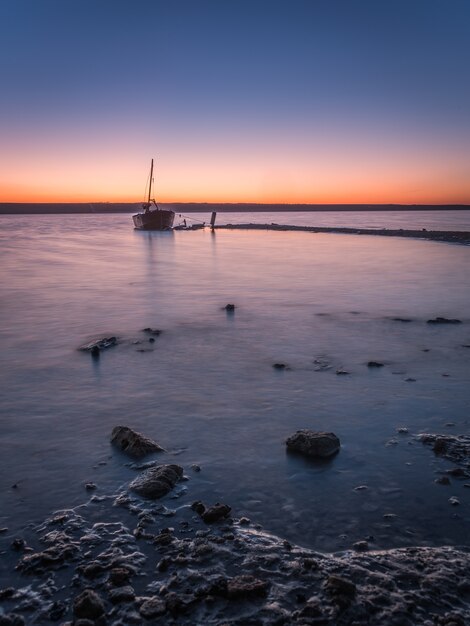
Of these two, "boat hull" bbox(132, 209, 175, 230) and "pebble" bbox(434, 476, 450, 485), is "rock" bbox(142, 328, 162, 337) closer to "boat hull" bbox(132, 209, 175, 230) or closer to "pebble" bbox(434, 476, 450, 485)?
"pebble" bbox(434, 476, 450, 485)

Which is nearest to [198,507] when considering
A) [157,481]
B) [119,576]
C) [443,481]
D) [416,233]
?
[157,481]

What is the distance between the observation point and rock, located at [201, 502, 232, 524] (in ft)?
13.1

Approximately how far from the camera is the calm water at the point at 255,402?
4.27 metres

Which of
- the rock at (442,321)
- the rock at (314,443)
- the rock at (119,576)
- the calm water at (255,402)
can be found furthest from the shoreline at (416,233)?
the rock at (119,576)

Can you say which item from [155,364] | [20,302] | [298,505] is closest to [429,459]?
[298,505]

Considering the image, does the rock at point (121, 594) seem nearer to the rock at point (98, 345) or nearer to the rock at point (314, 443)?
the rock at point (314, 443)

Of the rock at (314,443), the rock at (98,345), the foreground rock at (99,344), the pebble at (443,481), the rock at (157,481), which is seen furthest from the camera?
the foreground rock at (99,344)

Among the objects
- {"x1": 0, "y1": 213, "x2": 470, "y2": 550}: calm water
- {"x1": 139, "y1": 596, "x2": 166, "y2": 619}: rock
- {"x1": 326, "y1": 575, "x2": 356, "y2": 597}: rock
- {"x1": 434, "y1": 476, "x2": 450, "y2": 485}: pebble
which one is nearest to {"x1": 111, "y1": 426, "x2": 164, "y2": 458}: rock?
{"x1": 0, "y1": 213, "x2": 470, "y2": 550}: calm water

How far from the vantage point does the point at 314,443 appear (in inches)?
202

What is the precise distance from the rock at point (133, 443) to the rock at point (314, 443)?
1428 mm

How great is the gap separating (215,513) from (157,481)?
70 cm

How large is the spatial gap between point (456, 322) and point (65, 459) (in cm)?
1026

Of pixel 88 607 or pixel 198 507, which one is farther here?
pixel 198 507

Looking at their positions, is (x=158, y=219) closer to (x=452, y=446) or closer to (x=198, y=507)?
(x=452, y=446)
